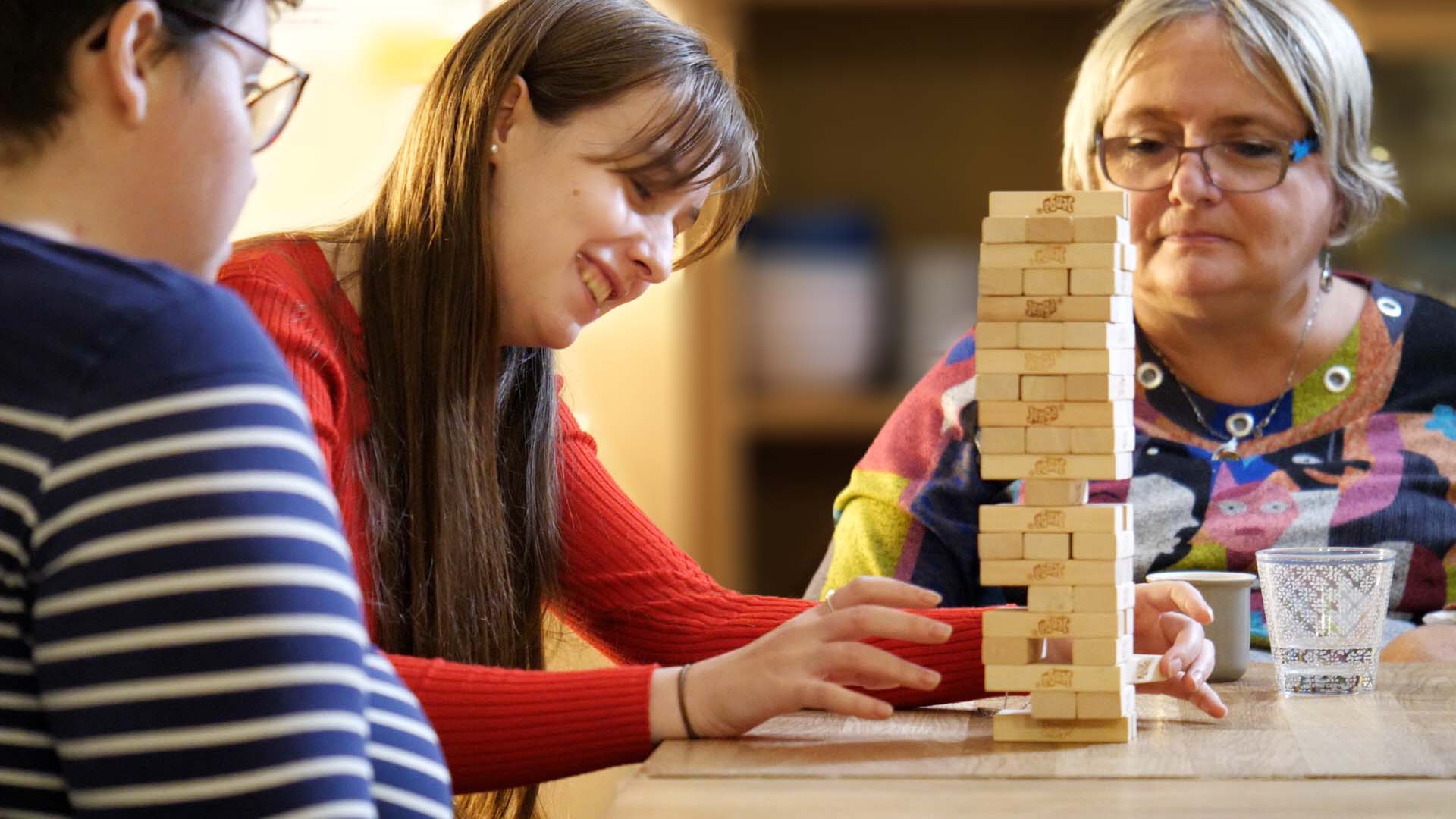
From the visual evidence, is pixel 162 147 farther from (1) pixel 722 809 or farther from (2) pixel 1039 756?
(2) pixel 1039 756

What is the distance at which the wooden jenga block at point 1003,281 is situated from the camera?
42.3 inches

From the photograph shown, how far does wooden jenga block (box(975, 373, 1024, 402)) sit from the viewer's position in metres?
1.08

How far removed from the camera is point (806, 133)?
7.82ft

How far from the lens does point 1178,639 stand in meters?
1.19

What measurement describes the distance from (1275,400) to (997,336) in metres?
0.78

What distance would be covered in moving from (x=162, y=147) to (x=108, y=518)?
0.72 ft

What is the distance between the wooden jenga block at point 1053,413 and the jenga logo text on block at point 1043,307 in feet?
0.16

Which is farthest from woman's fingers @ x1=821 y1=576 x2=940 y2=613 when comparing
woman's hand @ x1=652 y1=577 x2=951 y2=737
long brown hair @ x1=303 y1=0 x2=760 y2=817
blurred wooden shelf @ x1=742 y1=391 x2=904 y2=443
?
blurred wooden shelf @ x1=742 y1=391 x2=904 y2=443

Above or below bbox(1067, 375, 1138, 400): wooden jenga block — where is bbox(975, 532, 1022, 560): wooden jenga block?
below

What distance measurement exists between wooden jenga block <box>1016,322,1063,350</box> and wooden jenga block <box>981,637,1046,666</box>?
203 mm

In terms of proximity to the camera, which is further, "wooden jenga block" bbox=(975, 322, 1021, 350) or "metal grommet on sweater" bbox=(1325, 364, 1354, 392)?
"metal grommet on sweater" bbox=(1325, 364, 1354, 392)

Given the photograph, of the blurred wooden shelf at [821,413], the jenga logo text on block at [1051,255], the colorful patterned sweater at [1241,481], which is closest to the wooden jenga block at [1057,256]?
the jenga logo text on block at [1051,255]

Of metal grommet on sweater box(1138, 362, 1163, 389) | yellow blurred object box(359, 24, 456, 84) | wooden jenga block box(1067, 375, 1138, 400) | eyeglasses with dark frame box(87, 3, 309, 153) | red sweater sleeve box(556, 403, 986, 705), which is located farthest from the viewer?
yellow blurred object box(359, 24, 456, 84)

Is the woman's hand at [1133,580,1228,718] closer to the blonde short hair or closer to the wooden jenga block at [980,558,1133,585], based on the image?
the wooden jenga block at [980,558,1133,585]
